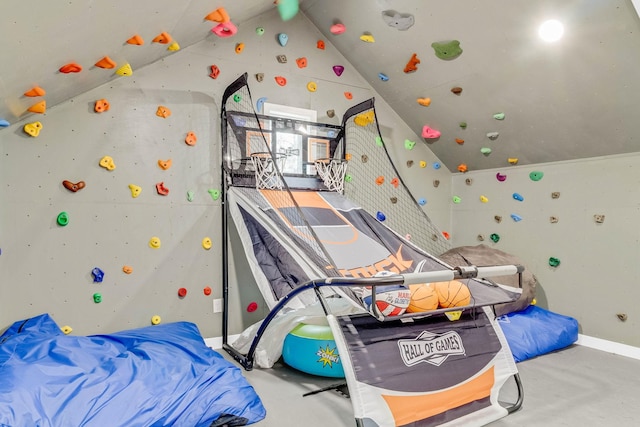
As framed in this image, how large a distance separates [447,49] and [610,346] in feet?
9.03

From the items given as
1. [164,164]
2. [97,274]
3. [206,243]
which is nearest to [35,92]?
[164,164]

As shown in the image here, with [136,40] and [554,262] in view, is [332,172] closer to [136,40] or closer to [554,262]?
[136,40]

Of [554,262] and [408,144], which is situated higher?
[408,144]

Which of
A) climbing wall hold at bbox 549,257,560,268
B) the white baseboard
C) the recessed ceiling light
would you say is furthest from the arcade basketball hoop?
the white baseboard

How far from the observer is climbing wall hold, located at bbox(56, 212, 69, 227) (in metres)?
2.73

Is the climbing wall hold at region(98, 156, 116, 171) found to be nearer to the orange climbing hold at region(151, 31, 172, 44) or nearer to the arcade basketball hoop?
the orange climbing hold at region(151, 31, 172, 44)

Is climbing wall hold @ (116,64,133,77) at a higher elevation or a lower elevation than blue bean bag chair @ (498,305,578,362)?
higher

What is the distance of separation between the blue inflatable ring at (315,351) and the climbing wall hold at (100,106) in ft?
6.72

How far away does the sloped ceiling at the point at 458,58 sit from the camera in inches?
73.6

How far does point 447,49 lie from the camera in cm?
322

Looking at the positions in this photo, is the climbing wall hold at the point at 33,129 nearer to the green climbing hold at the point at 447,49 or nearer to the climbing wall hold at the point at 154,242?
the climbing wall hold at the point at 154,242

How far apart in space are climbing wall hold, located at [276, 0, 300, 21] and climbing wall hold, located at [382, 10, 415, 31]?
878 millimetres

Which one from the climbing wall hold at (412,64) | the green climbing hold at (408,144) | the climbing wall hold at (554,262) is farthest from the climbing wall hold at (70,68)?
the climbing wall hold at (554,262)

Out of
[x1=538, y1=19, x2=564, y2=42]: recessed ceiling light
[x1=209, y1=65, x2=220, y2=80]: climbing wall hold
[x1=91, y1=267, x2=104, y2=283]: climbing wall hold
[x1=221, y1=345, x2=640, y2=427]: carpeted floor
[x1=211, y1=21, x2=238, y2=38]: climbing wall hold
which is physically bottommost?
[x1=221, y1=345, x2=640, y2=427]: carpeted floor
